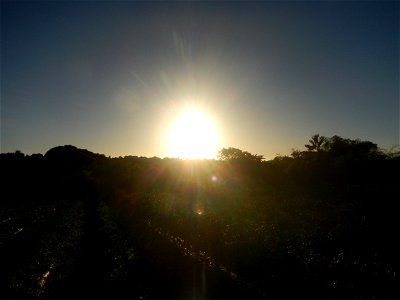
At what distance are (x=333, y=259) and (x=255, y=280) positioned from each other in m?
4.10

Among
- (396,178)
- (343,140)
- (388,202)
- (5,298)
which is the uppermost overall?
(343,140)

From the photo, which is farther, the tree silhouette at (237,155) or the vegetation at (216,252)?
the tree silhouette at (237,155)

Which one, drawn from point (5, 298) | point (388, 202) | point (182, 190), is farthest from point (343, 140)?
point (5, 298)

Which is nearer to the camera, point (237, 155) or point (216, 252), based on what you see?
point (216, 252)

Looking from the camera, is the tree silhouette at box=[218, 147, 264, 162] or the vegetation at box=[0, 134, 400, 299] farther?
the tree silhouette at box=[218, 147, 264, 162]

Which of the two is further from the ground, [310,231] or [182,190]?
[182,190]

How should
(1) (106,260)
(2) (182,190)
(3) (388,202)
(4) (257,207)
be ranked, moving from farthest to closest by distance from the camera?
(2) (182,190)
(4) (257,207)
(3) (388,202)
(1) (106,260)

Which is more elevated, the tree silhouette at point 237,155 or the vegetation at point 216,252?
the tree silhouette at point 237,155

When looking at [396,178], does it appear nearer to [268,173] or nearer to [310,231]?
[268,173]

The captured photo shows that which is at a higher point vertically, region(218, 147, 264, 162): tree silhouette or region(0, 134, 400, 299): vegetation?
region(218, 147, 264, 162): tree silhouette

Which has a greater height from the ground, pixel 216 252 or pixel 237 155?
pixel 237 155

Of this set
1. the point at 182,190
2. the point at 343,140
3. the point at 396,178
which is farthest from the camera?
the point at 343,140

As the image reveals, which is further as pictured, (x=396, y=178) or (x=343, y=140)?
(x=343, y=140)

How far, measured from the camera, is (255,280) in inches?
493
